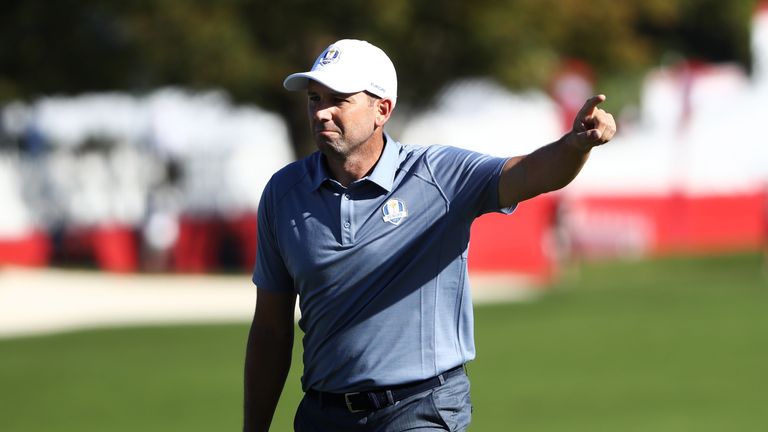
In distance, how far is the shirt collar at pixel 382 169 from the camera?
5.43m

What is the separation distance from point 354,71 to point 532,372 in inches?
452

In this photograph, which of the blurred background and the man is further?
the blurred background

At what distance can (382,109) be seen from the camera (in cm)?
550

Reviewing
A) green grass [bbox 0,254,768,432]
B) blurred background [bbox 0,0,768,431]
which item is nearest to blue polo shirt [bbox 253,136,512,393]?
green grass [bbox 0,254,768,432]

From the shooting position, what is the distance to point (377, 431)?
5.41 m

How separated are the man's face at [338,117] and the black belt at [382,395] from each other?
88 cm

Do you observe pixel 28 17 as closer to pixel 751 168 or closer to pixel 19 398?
pixel 19 398

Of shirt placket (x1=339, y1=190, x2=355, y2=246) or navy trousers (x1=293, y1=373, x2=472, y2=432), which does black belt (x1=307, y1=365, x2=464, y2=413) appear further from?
shirt placket (x1=339, y1=190, x2=355, y2=246)

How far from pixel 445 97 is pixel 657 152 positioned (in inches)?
389

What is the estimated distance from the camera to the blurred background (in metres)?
25.2

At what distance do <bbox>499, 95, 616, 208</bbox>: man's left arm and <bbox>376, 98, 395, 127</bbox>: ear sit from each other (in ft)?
1.69

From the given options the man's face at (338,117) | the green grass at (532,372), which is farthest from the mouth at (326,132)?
the green grass at (532,372)

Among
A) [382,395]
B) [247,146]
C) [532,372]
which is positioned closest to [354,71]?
[382,395]

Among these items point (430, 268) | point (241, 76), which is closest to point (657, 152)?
point (241, 76)
